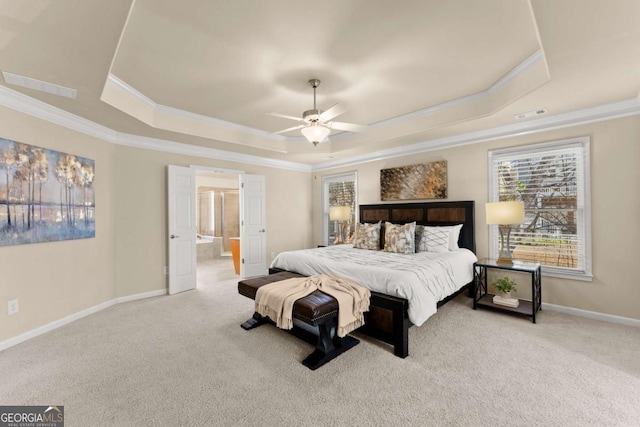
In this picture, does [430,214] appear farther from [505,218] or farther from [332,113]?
[332,113]

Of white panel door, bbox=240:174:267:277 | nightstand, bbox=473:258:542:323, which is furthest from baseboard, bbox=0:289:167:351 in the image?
nightstand, bbox=473:258:542:323

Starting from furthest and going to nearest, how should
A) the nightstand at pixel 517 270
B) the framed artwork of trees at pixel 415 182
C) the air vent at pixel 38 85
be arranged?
the framed artwork of trees at pixel 415 182, the nightstand at pixel 517 270, the air vent at pixel 38 85

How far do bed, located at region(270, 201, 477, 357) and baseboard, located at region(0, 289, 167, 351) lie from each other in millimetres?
2153

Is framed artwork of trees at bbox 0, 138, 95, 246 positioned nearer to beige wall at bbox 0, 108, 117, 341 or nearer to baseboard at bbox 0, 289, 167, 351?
beige wall at bbox 0, 108, 117, 341

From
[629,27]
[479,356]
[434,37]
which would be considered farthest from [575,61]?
[479,356]

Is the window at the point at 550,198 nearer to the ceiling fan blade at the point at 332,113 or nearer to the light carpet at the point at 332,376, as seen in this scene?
the light carpet at the point at 332,376

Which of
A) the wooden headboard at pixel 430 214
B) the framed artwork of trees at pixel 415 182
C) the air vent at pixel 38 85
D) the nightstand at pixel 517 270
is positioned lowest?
the nightstand at pixel 517 270

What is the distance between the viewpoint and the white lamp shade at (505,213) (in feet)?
10.9

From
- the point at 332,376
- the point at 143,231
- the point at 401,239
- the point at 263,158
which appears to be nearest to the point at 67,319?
the point at 143,231

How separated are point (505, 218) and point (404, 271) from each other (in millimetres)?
1759

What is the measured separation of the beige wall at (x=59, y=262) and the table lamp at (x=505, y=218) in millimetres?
5251

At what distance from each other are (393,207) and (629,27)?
3.41m

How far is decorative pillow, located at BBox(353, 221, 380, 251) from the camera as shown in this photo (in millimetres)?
4277

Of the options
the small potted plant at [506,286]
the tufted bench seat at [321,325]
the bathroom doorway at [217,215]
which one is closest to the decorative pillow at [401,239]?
the small potted plant at [506,286]
